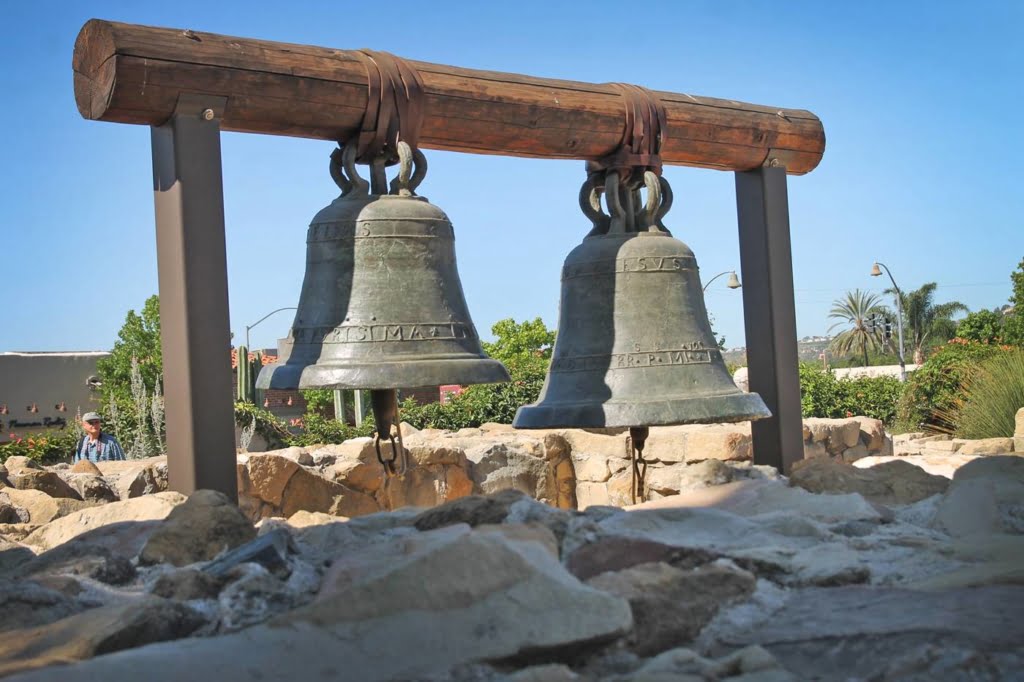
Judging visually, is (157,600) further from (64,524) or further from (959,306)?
(959,306)

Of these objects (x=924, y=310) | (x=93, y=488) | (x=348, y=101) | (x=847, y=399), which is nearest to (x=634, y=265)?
(x=348, y=101)

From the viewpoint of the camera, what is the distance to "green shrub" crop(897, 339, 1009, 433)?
13.3m

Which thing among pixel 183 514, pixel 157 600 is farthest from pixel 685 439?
pixel 157 600

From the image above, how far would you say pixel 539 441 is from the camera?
8906 mm

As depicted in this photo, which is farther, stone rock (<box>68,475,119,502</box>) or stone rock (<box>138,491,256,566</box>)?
stone rock (<box>68,475,119,502</box>)

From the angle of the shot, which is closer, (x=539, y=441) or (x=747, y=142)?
(x=747, y=142)

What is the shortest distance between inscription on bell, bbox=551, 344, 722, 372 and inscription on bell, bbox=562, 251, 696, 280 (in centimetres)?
29

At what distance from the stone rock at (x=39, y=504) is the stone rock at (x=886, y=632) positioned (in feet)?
13.0

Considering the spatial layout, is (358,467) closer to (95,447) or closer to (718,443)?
(718,443)

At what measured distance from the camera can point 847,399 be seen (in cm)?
1736

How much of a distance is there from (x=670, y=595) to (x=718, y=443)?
20.6ft

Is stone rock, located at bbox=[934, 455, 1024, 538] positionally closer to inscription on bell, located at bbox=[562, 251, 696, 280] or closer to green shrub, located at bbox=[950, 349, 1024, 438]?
inscription on bell, located at bbox=[562, 251, 696, 280]

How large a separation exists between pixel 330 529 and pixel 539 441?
6.12m

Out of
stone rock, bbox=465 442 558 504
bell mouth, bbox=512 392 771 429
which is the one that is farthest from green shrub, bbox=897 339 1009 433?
bell mouth, bbox=512 392 771 429
